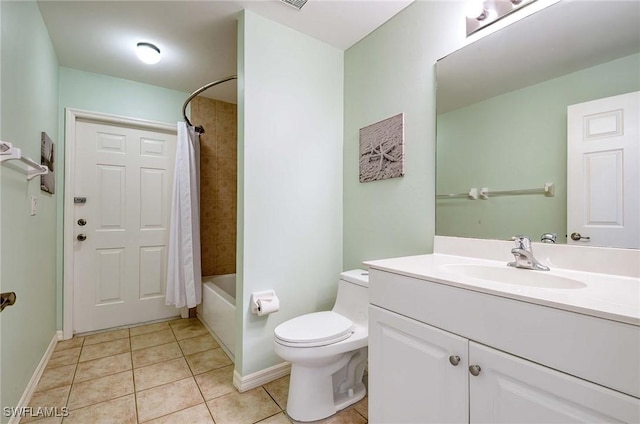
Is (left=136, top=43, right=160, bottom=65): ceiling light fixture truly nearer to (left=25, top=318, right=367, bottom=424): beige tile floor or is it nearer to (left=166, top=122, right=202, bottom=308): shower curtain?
(left=166, top=122, right=202, bottom=308): shower curtain

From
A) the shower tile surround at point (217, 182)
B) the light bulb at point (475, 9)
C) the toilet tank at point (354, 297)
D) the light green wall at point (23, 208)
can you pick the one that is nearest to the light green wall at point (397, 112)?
the light bulb at point (475, 9)

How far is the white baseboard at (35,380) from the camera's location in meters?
1.42

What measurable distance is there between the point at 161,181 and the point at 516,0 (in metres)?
3.01

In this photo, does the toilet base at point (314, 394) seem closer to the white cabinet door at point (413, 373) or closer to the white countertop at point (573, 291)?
the white cabinet door at point (413, 373)

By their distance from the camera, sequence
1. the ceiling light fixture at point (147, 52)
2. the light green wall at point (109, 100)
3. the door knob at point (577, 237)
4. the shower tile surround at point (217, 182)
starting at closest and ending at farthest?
the door knob at point (577, 237)
the ceiling light fixture at point (147, 52)
the light green wall at point (109, 100)
the shower tile surround at point (217, 182)

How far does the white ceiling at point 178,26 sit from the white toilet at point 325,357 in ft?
5.49

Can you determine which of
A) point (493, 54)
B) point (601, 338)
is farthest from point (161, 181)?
point (601, 338)

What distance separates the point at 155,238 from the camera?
9.03ft

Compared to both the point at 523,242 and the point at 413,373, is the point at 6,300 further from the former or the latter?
the point at 523,242

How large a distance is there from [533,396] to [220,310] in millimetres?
2062

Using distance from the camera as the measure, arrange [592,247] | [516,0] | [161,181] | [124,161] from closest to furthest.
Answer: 1. [592,247]
2. [516,0]
3. [124,161]
4. [161,181]

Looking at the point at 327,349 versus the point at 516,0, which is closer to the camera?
the point at 516,0

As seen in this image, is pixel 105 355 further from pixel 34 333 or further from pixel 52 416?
pixel 52 416

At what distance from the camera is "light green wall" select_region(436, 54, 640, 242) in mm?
1074
